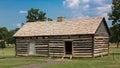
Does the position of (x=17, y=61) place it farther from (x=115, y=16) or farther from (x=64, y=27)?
(x=115, y=16)

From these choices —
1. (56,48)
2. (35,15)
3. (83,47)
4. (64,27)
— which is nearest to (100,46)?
(83,47)

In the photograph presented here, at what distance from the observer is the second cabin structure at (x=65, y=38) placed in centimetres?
3712

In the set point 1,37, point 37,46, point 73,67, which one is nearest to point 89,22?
point 37,46

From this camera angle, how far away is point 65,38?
3856 centimetres

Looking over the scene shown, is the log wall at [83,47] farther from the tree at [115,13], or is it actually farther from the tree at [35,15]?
the tree at [35,15]

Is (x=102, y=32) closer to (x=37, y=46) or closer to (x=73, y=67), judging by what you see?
(x=37, y=46)

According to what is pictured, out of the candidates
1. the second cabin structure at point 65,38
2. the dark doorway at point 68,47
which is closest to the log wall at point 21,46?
the second cabin structure at point 65,38

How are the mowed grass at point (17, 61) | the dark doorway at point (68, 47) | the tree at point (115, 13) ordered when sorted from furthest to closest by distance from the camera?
the tree at point (115, 13)
the dark doorway at point (68, 47)
the mowed grass at point (17, 61)

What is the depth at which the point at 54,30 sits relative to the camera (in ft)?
133

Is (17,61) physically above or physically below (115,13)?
below

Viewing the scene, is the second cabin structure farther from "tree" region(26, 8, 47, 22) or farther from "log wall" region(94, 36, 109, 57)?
"tree" region(26, 8, 47, 22)

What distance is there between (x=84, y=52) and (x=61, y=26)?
5.85m

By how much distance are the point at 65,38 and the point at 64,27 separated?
7.75ft

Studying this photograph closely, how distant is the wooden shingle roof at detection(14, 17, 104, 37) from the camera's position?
3791 cm
